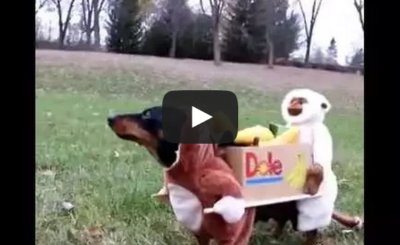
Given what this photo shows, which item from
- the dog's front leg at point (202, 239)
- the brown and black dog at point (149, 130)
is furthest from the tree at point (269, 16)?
the dog's front leg at point (202, 239)

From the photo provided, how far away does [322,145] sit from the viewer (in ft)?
4.03

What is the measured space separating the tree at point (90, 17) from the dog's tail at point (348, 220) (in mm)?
533

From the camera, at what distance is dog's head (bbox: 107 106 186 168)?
46.4 inches

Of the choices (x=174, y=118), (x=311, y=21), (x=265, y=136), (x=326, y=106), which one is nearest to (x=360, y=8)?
(x=311, y=21)

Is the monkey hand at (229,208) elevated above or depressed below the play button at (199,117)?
below

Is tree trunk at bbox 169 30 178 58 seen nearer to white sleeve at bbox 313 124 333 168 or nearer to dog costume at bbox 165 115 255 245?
dog costume at bbox 165 115 255 245

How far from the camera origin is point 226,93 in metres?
1.22

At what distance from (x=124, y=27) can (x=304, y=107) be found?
1.16ft

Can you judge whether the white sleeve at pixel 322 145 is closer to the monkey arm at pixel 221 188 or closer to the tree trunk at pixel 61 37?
the monkey arm at pixel 221 188

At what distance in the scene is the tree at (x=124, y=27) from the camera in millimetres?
1209

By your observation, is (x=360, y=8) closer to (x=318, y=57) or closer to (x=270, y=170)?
(x=318, y=57)
